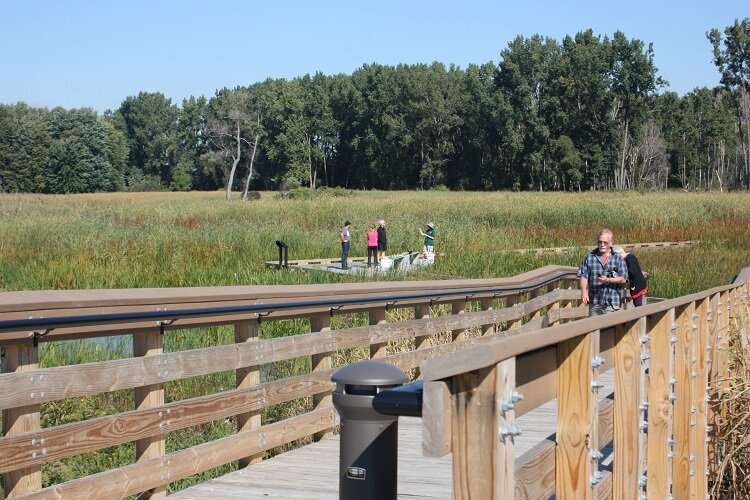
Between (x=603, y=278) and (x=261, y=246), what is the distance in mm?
16904

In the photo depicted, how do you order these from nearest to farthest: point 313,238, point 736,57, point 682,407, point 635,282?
point 682,407, point 635,282, point 313,238, point 736,57

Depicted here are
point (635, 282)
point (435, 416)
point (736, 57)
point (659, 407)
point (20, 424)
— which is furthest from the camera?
point (736, 57)

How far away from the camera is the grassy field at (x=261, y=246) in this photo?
980 centimetres

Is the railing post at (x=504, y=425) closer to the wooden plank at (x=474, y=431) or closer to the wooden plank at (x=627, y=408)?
the wooden plank at (x=474, y=431)

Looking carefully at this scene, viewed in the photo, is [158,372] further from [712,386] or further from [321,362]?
[712,386]

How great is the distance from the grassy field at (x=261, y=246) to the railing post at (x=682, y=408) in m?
3.52

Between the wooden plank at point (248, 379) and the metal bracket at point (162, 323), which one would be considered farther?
the wooden plank at point (248, 379)

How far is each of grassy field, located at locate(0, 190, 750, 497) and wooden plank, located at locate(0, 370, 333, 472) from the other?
1.01m

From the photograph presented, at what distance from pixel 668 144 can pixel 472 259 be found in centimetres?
9053

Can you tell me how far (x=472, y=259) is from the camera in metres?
24.9

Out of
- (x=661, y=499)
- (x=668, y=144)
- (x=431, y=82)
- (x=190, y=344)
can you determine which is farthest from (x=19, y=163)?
(x=661, y=499)

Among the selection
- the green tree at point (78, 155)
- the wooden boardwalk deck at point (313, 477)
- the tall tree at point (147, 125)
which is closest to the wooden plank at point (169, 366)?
the wooden boardwalk deck at point (313, 477)

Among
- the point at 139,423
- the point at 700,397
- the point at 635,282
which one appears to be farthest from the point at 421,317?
the point at 635,282

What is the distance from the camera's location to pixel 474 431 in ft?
7.18
